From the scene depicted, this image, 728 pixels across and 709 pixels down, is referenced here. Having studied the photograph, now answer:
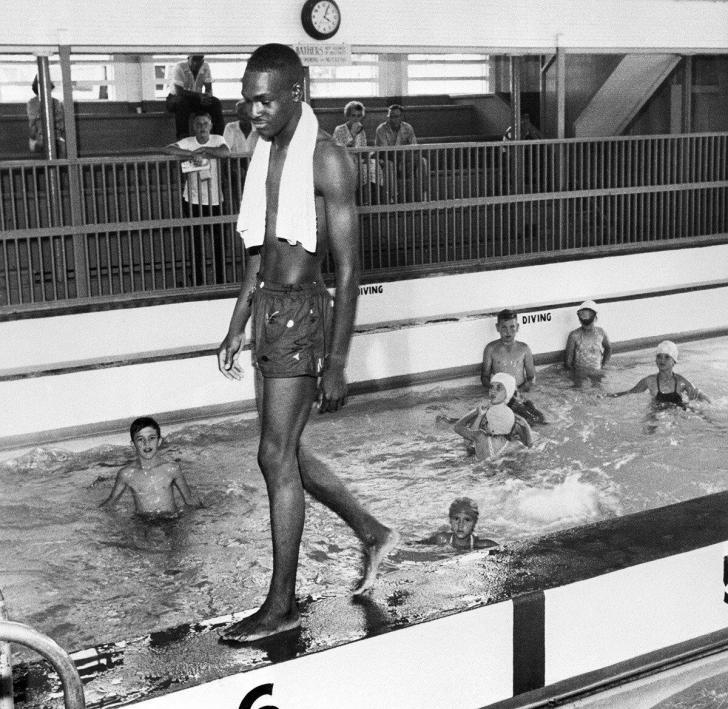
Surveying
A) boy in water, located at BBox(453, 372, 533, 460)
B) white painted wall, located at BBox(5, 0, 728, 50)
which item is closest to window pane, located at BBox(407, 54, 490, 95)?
white painted wall, located at BBox(5, 0, 728, 50)

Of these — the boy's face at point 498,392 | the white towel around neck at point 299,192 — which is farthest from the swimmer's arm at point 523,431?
the white towel around neck at point 299,192

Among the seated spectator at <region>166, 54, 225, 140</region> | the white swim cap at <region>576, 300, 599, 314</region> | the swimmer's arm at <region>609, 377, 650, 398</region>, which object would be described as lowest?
the swimmer's arm at <region>609, 377, 650, 398</region>

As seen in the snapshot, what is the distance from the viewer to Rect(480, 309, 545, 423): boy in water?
11031 millimetres

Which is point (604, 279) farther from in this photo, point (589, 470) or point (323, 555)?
point (323, 555)

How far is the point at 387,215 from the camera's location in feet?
37.9

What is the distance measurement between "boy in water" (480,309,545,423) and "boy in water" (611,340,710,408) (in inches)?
47.3

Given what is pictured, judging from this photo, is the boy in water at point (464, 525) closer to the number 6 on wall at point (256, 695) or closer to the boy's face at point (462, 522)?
the boy's face at point (462, 522)

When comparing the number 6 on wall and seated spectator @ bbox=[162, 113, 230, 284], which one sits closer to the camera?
the number 6 on wall

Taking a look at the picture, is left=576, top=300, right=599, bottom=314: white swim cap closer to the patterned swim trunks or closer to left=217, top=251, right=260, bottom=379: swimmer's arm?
left=217, top=251, right=260, bottom=379: swimmer's arm

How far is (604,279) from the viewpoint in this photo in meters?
13.0

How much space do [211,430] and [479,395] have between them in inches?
107

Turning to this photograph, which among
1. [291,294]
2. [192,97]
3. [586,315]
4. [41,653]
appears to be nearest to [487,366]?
[586,315]

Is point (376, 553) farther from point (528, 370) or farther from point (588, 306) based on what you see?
point (588, 306)

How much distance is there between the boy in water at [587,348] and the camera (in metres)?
11.9
